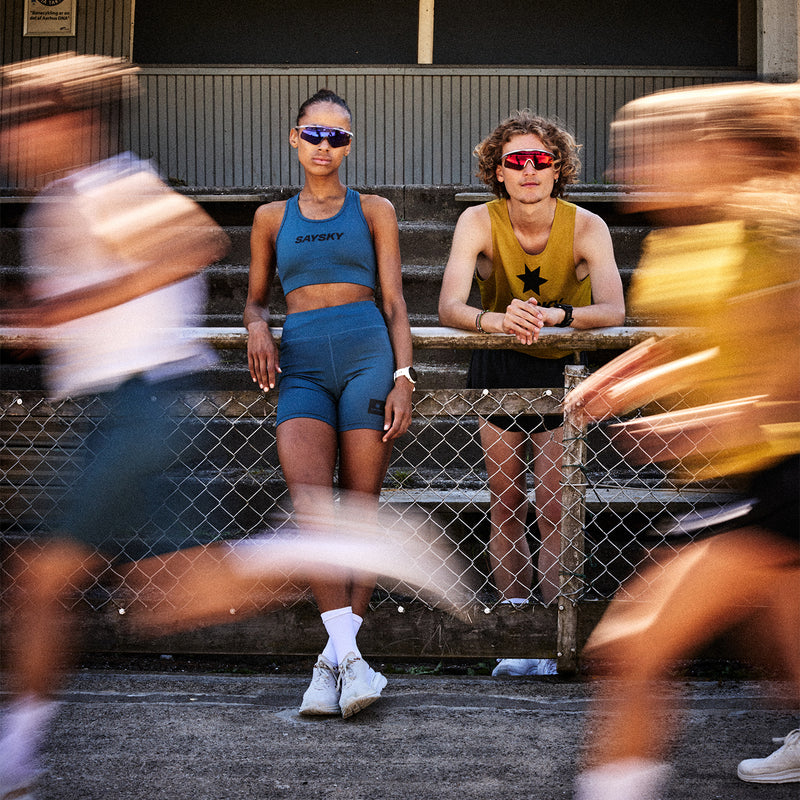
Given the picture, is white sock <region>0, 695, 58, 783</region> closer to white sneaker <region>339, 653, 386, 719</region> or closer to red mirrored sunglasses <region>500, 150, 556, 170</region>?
white sneaker <region>339, 653, 386, 719</region>

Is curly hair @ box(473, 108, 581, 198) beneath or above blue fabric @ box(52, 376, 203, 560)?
above

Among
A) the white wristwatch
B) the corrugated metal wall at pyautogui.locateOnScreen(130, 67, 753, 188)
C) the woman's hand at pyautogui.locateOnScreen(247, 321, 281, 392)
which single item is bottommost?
the white wristwatch

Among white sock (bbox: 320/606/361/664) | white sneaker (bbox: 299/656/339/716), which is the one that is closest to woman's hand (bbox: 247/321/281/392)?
white sock (bbox: 320/606/361/664)

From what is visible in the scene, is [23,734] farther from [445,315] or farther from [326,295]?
[445,315]

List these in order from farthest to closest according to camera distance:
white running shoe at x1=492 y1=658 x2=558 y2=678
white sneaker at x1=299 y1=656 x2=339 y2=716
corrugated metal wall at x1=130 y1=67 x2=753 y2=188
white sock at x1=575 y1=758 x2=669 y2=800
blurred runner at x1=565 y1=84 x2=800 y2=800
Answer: corrugated metal wall at x1=130 y1=67 x2=753 y2=188
white running shoe at x1=492 y1=658 x2=558 y2=678
white sneaker at x1=299 y1=656 x2=339 y2=716
white sock at x1=575 y1=758 x2=669 y2=800
blurred runner at x1=565 y1=84 x2=800 y2=800

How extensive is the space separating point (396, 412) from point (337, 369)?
26 centimetres

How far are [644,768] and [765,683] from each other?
1.06 metres

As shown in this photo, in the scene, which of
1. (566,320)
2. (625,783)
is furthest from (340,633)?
(566,320)

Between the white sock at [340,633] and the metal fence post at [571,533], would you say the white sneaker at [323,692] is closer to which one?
the white sock at [340,633]

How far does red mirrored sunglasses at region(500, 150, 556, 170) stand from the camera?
3256 millimetres

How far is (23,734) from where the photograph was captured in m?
2.56

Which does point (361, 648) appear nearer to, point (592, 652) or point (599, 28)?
point (592, 652)

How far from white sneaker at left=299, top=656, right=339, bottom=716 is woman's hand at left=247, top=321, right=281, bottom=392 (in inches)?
38.9

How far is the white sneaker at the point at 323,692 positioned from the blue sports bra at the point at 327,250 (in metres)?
1.34
